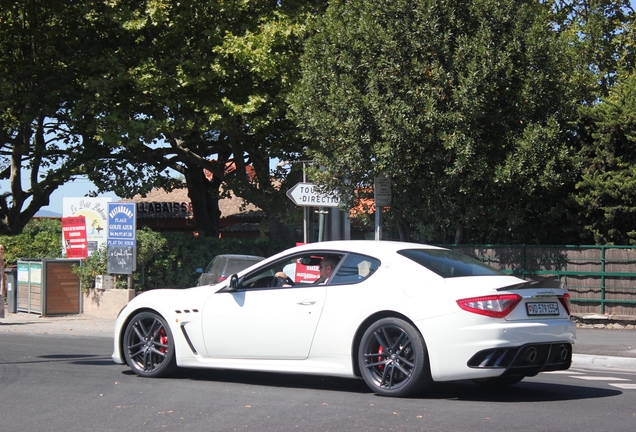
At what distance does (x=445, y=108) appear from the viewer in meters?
16.1

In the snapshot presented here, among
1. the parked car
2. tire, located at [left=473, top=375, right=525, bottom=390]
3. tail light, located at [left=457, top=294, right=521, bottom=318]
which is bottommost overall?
tire, located at [left=473, top=375, right=525, bottom=390]

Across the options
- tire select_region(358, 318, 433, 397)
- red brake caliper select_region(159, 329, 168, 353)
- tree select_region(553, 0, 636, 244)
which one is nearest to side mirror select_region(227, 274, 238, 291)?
red brake caliper select_region(159, 329, 168, 353)

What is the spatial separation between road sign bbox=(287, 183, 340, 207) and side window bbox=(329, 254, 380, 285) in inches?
314

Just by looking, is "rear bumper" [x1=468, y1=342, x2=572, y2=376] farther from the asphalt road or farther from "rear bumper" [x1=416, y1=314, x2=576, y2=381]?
the asphalt road

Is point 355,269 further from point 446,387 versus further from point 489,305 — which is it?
point 446,387

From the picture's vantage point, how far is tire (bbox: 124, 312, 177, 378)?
8766 mm

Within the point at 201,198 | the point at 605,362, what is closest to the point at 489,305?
the point at 605,362

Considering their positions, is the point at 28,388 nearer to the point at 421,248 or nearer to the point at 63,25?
the point at 421,248

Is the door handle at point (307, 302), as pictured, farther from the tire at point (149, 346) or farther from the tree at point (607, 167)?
the tree at point (607, 167)

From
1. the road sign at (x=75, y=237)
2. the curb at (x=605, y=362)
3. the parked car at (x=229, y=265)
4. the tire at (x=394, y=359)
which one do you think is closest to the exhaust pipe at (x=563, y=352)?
the tire at (x=394, y=359)

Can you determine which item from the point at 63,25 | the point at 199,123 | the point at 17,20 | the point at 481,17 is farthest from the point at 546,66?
the point at 17,20

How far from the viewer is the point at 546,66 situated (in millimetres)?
16281

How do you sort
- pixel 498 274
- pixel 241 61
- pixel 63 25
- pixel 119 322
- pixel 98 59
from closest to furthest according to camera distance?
1. pixel 498 274
2. pixel 119 322
3. pixel 241 61
4. pixel 98 59
5. pixel 63 25

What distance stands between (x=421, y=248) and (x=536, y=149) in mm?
8117
